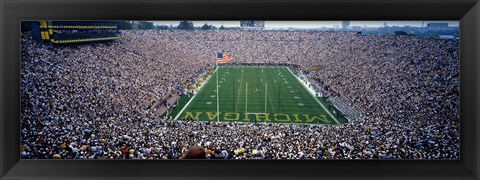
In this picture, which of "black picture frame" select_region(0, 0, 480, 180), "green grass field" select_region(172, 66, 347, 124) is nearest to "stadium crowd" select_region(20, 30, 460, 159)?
"black picture frame" select_region(0, 0, 480, 180)

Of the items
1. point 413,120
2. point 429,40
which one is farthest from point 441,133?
point 429,40

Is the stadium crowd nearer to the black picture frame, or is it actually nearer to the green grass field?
the black picture frame

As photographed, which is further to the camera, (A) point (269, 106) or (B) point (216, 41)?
(B) point (216, 41)
